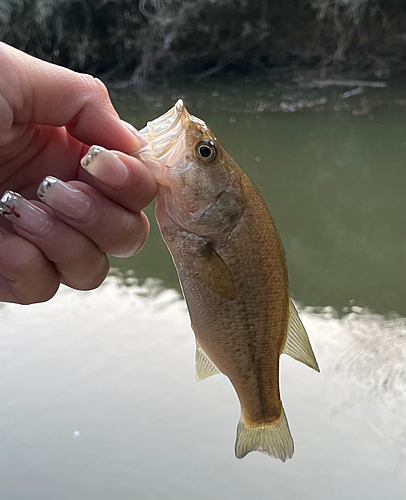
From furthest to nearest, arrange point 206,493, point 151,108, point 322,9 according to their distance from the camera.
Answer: point 322,9
point 151,108
point 206,493

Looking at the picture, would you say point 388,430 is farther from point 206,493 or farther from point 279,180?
point 279,180

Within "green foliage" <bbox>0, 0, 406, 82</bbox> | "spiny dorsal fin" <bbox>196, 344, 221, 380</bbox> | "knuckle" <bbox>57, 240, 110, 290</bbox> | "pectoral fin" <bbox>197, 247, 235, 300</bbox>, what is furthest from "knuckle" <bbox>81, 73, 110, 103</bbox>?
"green foliage" <bbox>0, 0, 406, 82</bbox>

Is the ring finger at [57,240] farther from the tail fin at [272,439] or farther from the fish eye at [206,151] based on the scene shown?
the tail fin at [272,439]

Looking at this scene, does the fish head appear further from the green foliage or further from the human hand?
the green foliage

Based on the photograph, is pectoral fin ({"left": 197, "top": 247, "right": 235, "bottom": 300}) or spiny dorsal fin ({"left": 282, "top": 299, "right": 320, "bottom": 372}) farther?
spiny dorsal fin ({"left": 282, "top": 299, "right": 320, "bottom": 372})

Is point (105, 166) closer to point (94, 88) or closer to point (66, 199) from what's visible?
point (66, 199)

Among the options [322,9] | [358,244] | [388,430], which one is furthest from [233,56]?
[388,430]
